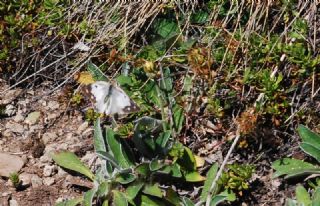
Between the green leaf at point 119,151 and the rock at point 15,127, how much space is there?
0.60m

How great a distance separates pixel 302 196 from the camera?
3381 mm

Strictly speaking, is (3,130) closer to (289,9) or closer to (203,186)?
(203,186)

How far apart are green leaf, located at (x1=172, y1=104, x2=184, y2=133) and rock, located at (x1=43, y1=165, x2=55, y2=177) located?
0.62 metres

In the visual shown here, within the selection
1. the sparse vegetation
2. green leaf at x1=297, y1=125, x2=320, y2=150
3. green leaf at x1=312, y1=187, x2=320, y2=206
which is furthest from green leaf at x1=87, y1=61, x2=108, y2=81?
green leaf at x1=312, y1=187, x2=320, y2=206

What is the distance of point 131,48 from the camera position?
4090mm

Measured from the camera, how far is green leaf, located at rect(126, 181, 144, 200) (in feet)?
11.2

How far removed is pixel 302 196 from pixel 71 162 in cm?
107

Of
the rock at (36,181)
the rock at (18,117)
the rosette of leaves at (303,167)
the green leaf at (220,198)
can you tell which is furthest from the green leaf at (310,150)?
the rock at (18,117)

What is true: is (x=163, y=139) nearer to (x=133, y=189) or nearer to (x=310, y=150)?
(x=133, y=189)

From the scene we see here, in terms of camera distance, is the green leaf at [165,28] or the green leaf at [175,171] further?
the green leaf at [165,28]

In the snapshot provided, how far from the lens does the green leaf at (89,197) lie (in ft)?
11.2

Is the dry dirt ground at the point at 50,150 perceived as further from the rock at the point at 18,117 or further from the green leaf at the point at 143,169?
the green leaf at the point at 143,169

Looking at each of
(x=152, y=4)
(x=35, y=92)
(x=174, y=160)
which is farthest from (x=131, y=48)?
(x=174, y=160)

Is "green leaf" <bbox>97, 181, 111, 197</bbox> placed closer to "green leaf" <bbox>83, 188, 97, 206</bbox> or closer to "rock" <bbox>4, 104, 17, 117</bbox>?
"green leaf" <bbox>83, 188, 97, 206</bbox>
